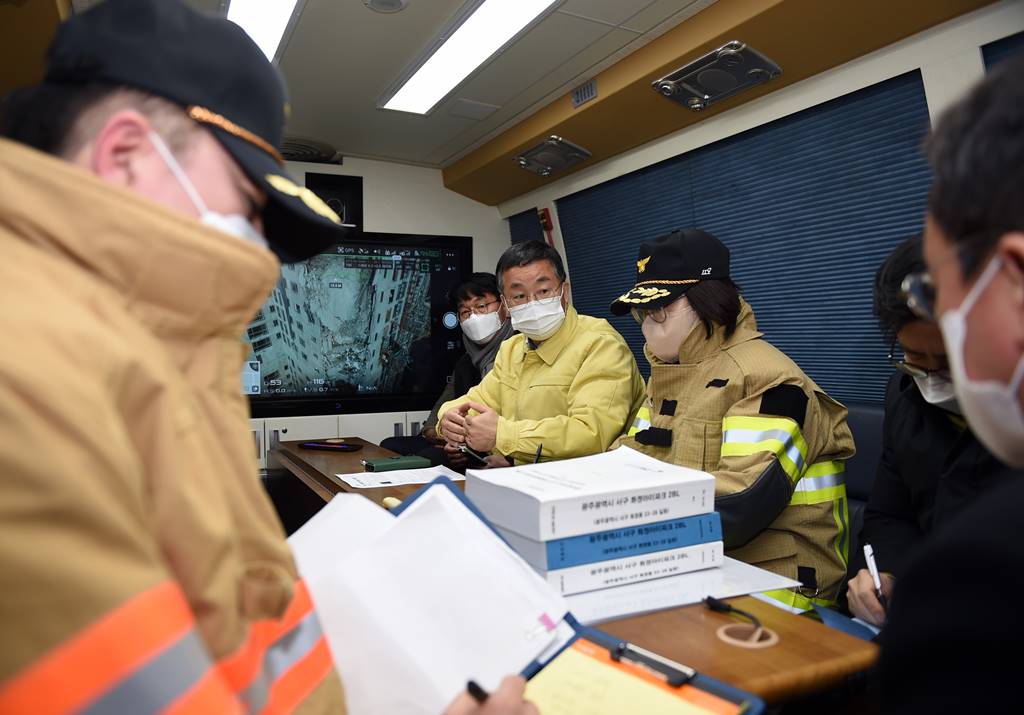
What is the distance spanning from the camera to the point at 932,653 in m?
0.54

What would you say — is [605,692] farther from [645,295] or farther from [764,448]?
[645,295]

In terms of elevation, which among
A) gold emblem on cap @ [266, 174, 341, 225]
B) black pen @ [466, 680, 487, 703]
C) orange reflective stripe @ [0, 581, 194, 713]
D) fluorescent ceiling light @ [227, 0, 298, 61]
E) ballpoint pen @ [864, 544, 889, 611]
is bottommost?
ballpoint pen @ [864, 544, 889, 611]

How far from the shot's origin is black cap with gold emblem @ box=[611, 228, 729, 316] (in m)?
2.09

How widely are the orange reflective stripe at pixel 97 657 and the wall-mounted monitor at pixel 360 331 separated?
4282 mm

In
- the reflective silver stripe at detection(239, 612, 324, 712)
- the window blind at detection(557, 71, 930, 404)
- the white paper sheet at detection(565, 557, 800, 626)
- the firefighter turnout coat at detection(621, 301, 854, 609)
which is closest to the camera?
the reflective silver stripe at detection(239, 612, 324, 712)

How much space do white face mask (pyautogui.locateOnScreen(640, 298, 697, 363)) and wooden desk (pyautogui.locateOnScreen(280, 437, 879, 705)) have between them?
3.44 feet

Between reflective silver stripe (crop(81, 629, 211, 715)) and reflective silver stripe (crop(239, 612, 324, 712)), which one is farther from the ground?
reflective silver stripe (crop(81, 629, 211, 715))

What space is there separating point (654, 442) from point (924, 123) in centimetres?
189

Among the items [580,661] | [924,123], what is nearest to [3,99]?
[580,661]

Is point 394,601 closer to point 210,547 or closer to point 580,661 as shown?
point 580,661

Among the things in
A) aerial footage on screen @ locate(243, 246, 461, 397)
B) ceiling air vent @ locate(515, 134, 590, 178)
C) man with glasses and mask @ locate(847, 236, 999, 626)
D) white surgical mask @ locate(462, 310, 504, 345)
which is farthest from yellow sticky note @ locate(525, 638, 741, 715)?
aerial footage on screen @ locate(243, 246, 461, 397)

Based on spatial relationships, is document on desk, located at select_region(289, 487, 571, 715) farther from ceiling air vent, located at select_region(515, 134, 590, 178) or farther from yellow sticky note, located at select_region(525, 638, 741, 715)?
ceiling air vent, located at select_region(515, 134, 590, 178)

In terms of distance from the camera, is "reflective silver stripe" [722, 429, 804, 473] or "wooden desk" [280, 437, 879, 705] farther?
"reflective silver stripe" [722, 429, 804, 473]

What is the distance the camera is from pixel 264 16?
10.1 feet
